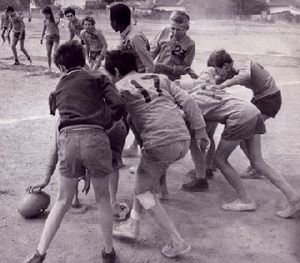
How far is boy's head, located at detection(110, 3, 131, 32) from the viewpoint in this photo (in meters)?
5.02

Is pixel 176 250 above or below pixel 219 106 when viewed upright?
below

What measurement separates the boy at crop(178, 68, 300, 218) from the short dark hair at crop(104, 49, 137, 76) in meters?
1.01

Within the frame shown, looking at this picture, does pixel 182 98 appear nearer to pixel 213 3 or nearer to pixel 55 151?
pixel 55 151

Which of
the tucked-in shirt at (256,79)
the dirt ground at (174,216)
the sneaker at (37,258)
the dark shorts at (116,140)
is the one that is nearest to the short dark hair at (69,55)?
the dark shorts at (116,140)

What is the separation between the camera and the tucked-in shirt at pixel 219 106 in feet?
15.1

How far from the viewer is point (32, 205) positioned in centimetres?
445

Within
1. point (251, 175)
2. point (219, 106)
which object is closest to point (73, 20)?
point (251, 175)

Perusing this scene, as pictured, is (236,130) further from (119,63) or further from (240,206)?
(119,63)

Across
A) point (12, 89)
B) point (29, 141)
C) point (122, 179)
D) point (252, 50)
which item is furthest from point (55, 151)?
point (252, 50)

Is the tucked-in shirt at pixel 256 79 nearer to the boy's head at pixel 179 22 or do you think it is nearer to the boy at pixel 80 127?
the boy's head at pixel 179 22

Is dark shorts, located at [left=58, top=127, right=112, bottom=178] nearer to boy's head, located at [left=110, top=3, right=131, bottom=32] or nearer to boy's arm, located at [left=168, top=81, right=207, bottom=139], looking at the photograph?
boy's arm, located at [left=168, top=81, right=207, bottom=139]

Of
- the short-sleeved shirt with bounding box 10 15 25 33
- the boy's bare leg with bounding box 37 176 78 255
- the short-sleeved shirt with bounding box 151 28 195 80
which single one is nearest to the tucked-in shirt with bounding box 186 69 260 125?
the short-sleeved shirt with bounding box 151 28 195 80

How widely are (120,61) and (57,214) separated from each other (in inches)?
46.7

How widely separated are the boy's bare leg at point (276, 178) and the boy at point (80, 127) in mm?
1694
